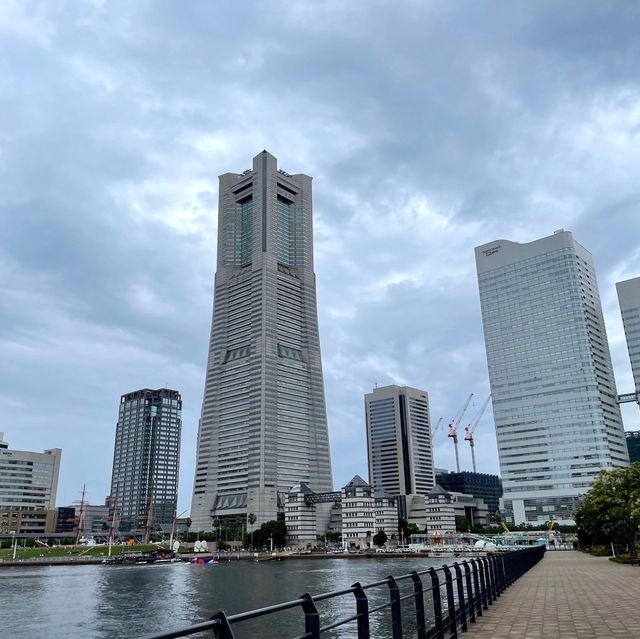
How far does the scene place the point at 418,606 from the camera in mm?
12234

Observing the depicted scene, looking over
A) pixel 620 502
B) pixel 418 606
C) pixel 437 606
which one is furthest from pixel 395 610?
pixel 620 502

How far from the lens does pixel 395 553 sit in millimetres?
189875

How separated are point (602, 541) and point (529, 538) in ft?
379

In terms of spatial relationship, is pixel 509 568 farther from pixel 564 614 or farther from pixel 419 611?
pixel 419 611

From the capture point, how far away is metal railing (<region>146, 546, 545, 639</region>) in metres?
5.54

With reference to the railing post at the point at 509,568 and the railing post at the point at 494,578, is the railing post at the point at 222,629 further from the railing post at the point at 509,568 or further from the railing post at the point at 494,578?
the railing post at the point at 509,568

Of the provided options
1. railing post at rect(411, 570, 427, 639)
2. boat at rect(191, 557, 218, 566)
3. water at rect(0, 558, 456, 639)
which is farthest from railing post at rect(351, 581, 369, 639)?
boat at rect(191, 557, 218, 566)

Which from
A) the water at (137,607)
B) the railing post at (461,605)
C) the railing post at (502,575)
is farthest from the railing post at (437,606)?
the water at (137,607)

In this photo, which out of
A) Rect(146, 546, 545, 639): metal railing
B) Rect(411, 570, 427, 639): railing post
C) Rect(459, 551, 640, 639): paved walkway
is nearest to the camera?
Rect(146, 546, 545, 639): metal railing

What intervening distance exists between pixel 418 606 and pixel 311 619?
658 centimetres

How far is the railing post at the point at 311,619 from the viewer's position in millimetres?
6531

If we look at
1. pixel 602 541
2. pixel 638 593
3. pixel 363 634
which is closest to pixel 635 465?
pixel 602 541

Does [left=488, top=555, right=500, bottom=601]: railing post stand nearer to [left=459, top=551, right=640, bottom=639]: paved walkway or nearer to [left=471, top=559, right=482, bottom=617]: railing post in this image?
[left=459, top=551, right=640, bottom=639]: paved walkway

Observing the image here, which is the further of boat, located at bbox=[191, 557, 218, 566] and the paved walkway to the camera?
boat, located at bbox=[191, 557, 218, 566]
